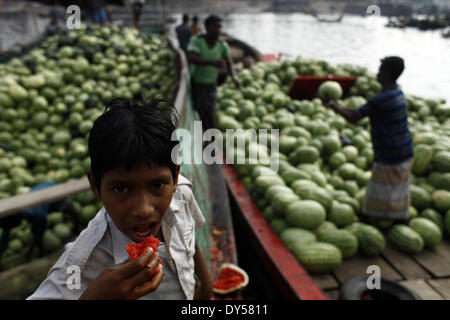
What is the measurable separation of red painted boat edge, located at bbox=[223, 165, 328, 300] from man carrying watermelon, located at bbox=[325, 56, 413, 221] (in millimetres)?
1340

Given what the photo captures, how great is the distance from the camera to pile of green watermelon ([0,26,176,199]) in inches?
185

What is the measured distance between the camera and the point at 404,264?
10.7ft

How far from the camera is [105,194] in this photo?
101cm

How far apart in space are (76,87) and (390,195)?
6432mm

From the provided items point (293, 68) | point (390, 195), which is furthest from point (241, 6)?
point (390, 195)

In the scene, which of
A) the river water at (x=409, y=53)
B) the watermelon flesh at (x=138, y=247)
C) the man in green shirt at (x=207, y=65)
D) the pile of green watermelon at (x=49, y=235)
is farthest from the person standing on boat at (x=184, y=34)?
the watermelon flesh at (x=138, y=247)

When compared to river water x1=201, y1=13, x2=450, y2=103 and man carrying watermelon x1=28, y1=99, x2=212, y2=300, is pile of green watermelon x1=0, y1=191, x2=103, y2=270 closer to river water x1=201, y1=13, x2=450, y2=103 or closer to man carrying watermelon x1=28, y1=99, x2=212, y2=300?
man carrying watermelon x1=28, y1=99, x2=212, y2=300

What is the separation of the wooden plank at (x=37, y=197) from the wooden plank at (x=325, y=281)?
7.91 ft

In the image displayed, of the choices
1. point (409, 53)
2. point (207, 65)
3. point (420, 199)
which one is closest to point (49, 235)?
point (207, 65)

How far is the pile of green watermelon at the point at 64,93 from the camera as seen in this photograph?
15.4 ft

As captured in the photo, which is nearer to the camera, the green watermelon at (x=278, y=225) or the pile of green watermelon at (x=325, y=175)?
the pile of green watermelon at (x=325, y=175)

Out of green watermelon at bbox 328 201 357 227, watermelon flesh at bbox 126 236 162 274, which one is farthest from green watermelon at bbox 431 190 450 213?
watermelon flesh at bbox 126 236 162 274

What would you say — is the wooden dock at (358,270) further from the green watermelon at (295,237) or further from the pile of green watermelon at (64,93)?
the pile of green watermelon at (64,93)
